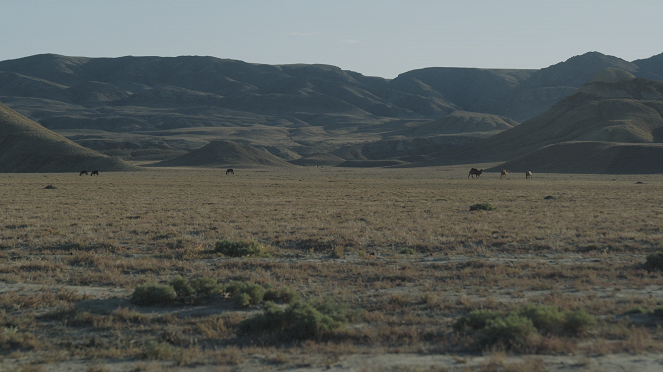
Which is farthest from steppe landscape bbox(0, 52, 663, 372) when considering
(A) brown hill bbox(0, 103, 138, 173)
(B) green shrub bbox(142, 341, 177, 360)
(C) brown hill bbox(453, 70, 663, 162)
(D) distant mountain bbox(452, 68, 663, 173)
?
(C) brown hill bbox(453, 70, 663, 162)

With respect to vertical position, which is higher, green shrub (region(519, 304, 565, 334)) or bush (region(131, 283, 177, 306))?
green shrub (region(519, 304, 565, 334))

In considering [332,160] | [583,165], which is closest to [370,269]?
[583,165]

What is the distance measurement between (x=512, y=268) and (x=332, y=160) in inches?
6413

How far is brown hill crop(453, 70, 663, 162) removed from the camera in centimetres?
13786

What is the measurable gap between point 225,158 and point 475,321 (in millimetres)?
138802

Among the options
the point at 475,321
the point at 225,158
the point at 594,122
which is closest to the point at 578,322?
the point at 475,321

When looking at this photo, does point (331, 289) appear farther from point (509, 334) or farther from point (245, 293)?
point (509, 334)

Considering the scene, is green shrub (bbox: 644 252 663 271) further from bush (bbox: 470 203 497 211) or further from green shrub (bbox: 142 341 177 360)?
bush (bbox: 470 203 497 211)

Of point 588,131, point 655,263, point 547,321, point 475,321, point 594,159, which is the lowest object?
point 475,321

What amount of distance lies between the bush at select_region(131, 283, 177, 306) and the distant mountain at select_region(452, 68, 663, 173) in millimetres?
108404

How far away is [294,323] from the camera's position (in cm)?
843

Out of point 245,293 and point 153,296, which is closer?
point 245,293

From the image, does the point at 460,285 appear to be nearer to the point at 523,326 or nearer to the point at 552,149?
the point at 523,326

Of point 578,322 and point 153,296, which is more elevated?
point 578,322
